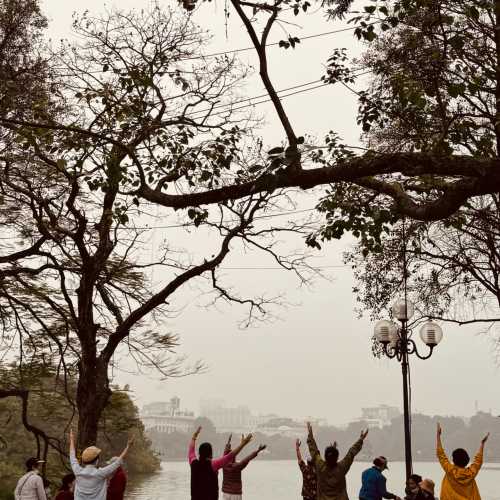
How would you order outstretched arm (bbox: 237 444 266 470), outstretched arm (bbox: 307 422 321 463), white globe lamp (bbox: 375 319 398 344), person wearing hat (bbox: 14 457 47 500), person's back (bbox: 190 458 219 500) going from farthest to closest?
white globe lamp (bbox: 375 319 398 344), person wearing hat (bbox: 14 457 47 500), outstretched arm (bbox: 237 444 266 470), outstretched arm (bbox: 307 422 321 463), person's back (bbox: 190 458 219 500)

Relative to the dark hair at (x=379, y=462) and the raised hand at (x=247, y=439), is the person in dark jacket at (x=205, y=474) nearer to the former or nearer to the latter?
the raised hand at (x=247, y=439)

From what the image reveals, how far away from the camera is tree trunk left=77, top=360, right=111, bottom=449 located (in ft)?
32.1

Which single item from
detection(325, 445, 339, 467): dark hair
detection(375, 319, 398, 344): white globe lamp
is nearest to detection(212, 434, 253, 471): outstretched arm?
detection(325, 445, 339, 467): dark hair

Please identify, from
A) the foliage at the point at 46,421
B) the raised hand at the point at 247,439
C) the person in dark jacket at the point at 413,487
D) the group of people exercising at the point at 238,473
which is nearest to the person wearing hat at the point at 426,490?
the group of people exercising at the point at 238,473

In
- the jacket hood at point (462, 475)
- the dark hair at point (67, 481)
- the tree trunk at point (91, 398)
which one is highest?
the tree trunk at point (91, 398)

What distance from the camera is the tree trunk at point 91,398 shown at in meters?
9.78

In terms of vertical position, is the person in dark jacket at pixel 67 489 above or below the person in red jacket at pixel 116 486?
below

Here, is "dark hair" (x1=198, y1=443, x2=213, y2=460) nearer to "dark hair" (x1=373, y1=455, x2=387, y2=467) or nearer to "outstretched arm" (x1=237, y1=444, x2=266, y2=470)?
"outstretched arm" (x1=237, y1=444, x2=266, y2=470)

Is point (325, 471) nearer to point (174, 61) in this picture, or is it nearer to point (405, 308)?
point (405, 308)

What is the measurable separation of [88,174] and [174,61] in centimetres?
349

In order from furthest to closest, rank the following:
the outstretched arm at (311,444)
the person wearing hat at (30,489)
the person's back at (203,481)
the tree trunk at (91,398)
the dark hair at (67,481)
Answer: the tree trunk at (91,398)
the person wearing hat at (30,489)
the dark hair at (67,481)
the outstretched arm at (311,444)
the person's back at (203,481)

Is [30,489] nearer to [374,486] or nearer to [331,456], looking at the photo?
[331,456]

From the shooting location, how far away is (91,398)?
32.6 ft

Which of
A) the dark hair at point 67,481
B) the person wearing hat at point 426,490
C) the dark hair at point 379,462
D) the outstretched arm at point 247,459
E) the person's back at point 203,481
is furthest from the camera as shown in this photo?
the dark hair at point 379,462
